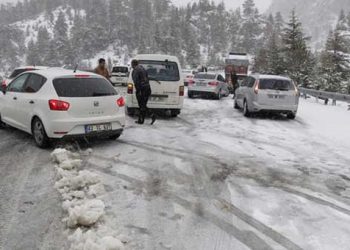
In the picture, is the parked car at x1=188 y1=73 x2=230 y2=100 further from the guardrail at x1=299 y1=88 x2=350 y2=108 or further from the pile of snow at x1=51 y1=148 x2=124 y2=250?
the pile of snow at x1=51 y1=148 x2=124 y2=250

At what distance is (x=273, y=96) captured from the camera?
1368cm

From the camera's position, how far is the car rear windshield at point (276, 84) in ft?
45.4

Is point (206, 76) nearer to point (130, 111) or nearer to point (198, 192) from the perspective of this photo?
point (130, 111)

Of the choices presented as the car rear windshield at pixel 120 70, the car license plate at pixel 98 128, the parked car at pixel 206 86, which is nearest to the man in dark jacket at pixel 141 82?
the car license plate at pixel 98 128

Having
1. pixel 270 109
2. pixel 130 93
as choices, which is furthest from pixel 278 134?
pixel 130 93

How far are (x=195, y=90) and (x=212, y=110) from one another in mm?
5640

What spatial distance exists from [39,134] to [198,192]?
3977 millimetres

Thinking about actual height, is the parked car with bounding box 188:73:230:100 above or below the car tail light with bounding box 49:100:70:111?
below

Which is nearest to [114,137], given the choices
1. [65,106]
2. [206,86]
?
[65,106]

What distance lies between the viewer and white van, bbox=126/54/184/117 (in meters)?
12.5

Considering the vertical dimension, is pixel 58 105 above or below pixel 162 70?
below

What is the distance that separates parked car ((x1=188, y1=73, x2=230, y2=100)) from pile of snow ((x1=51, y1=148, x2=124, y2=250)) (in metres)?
15.0

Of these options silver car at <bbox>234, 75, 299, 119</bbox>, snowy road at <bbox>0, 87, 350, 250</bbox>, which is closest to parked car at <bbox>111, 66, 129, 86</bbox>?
Result: silver car at <bbox>234, 75, 299, 119</bbox>

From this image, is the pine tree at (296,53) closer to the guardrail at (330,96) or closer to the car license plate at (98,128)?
the guardrail at (330,96)
